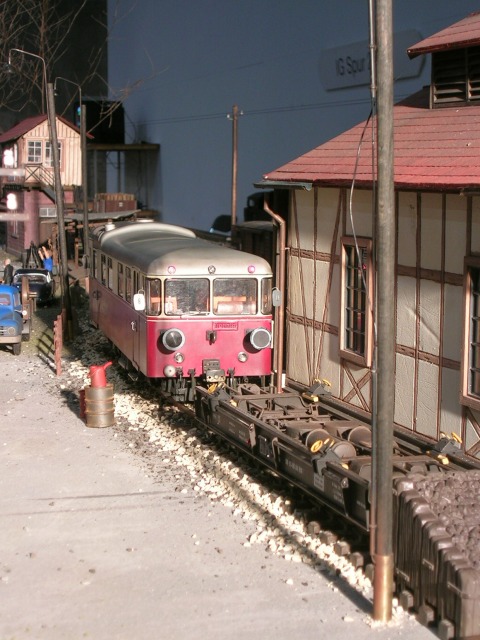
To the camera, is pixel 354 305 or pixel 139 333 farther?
pixel 139 333

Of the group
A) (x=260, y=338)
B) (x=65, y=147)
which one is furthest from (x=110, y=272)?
(x=65, y=147)

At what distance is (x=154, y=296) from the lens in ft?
48.6

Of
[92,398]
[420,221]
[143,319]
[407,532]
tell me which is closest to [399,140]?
[420,221]

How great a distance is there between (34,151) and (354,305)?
27.4 metres

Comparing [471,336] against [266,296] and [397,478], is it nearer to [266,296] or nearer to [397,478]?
[397,478]

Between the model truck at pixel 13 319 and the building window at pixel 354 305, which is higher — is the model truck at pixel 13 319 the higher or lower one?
the lower one

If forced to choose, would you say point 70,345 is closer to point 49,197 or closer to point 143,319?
point 143,319

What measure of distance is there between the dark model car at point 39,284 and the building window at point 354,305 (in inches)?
553

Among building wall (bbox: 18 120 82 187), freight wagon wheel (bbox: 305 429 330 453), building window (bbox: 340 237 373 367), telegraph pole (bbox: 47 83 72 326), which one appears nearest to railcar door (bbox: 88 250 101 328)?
telegraph pole (bbox: 47 83 72 326)

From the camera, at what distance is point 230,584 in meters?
9.45

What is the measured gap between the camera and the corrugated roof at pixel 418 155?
40.0ft

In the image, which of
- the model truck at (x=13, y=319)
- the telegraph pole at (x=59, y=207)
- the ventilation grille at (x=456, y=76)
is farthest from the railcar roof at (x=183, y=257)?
the telegraph pole at (x=59, y=207)

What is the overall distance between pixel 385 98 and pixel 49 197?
3164cm

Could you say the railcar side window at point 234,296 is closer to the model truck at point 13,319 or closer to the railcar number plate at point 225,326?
the railcar number plate at point 225,326
